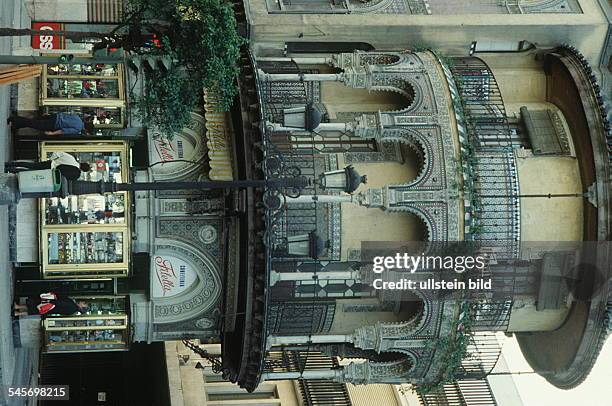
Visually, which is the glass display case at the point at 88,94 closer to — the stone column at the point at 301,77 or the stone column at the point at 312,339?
the stone column at the point at 301,77

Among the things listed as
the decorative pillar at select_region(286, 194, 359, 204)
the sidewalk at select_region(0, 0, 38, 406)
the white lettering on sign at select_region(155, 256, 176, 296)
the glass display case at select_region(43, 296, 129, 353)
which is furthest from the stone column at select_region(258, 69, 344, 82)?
the glass display case at select_region(43, 296, 129, 353)

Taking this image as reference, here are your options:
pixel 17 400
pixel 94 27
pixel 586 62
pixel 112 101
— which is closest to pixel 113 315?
pixel 17 400

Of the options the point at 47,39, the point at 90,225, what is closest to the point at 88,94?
the point at 47,39

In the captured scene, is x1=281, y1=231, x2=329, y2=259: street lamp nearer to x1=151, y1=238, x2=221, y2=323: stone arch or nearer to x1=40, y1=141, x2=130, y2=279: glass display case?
x1=151, y1=238, x2=221, y2=323: stone arch

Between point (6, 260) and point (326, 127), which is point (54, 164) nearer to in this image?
point (6, 260)

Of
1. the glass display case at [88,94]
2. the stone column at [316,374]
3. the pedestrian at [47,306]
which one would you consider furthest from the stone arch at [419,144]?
the pedestrian at [47,306]

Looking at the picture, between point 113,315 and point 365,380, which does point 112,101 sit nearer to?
point 113,315
